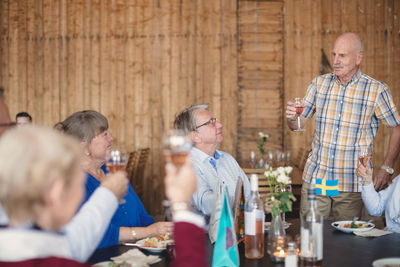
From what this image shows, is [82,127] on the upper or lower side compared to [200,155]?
upper

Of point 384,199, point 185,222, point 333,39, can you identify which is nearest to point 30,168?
point 185,222

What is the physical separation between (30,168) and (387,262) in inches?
60.8

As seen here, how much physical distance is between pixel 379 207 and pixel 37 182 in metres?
2.41

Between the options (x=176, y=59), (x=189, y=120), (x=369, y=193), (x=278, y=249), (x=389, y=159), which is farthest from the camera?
(x=176, y=59)

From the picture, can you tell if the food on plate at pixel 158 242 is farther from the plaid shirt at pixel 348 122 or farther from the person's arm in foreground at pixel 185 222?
the plaid shirt at pixel 348 122

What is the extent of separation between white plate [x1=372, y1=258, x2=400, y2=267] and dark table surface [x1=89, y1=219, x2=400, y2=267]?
45mm

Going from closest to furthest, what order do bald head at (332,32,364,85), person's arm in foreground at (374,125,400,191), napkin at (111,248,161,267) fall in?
napkin at (111,248,161,267), person's arm in foreground at (374,125,400,191), bald head at (332,32,364,85)

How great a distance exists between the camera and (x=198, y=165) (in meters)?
2.98

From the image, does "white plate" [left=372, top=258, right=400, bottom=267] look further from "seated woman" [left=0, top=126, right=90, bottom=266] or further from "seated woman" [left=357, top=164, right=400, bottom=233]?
"seated woman" [left=0, top=126, right=90, bottom=266]

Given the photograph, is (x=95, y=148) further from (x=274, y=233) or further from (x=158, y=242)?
(x=274, y=233)

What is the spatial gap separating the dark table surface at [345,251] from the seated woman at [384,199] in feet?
1.17

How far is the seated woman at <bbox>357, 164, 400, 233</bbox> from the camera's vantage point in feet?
9.25

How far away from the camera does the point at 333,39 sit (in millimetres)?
7133

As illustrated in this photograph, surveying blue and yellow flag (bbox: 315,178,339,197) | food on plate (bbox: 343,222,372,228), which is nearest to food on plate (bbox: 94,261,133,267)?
food on plate (bbox: 343,222,372,228)
